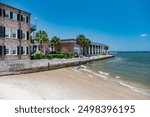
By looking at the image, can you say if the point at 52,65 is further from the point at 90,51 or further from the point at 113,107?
the point at 90,51

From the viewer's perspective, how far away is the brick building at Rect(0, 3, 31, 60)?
27266 mm

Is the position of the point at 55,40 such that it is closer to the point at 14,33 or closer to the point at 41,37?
the point at 41,37

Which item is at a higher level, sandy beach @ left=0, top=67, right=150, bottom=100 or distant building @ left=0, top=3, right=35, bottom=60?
distant building @ left=0, top=3, right=35, bottom=60

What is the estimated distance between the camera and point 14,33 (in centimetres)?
2933

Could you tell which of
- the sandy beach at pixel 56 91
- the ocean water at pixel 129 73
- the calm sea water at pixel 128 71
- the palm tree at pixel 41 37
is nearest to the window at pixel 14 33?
the sandy beach at pixel 56 91

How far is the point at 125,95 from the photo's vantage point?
620 inches

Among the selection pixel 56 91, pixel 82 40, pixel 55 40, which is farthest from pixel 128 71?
pixel 82 40

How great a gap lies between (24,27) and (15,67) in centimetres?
951

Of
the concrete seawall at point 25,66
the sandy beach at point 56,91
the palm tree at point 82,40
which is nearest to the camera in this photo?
the sandy beach at point 56,91

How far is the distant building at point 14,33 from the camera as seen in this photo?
27266 millimetres

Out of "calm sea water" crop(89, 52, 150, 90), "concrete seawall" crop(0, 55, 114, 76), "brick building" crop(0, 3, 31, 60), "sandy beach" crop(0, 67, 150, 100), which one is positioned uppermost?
"brick building" crop(0, 3, 31, 60)

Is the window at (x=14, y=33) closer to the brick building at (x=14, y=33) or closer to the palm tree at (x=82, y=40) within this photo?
the brick building at (x=14, y=33)

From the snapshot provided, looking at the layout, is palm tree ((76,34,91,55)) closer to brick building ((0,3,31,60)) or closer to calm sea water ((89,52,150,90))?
calm sea water ((89,52,150,90))

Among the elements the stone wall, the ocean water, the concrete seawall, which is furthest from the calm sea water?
the concrete seawall
